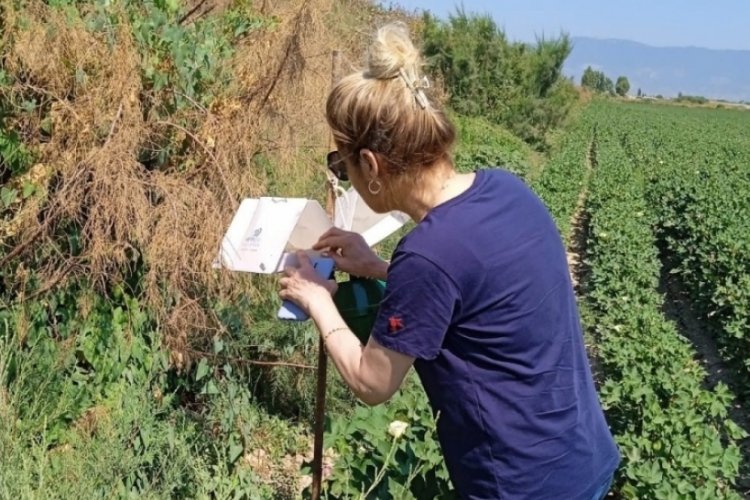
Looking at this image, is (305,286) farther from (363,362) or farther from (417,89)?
(417,89)

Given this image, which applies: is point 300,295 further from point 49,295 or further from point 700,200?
point 700,200

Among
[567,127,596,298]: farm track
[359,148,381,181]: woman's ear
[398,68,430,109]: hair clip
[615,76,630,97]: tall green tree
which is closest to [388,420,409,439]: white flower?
[359,148,381,181]: woman's ear

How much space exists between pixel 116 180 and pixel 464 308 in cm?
235

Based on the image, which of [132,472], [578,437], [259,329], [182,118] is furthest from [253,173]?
[578,437]

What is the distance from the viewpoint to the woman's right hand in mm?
2033

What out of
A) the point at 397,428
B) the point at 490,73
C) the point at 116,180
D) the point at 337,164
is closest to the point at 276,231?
the point at 337,164

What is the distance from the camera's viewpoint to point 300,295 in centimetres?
181

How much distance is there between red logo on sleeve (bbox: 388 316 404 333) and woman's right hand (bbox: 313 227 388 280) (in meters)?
0.47

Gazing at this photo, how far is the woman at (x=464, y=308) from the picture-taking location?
1.55 meters

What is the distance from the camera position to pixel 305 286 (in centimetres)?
182

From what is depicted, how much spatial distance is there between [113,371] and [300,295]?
2186 mm

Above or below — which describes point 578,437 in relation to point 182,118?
above

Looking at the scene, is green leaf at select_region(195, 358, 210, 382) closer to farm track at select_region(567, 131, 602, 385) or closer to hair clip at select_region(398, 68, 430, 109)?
hair clip at select_region(398, 68, 430, 109)

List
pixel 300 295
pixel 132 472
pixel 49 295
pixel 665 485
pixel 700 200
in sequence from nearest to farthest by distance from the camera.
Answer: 1. pixel 300 295
2. pixel 132 472
3. pixel 665 485
4. pixel 49 295
5. pixel 700 200
